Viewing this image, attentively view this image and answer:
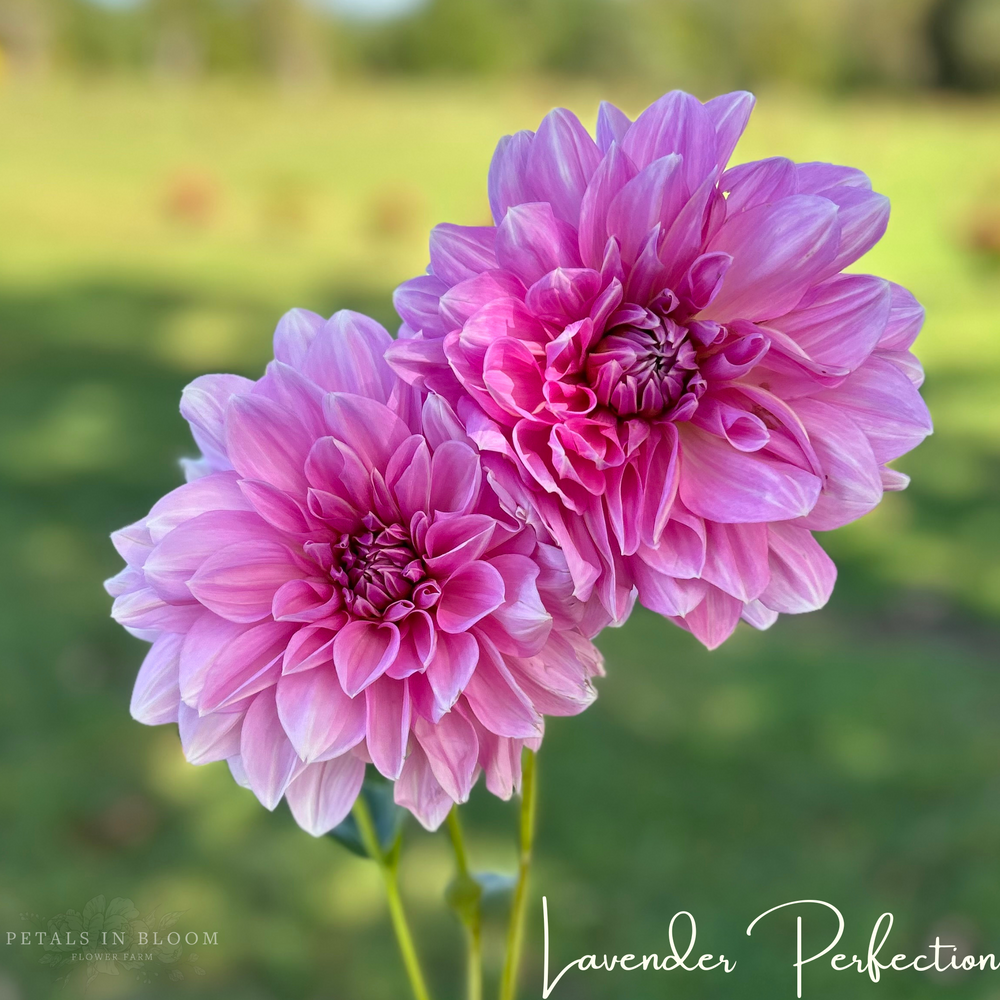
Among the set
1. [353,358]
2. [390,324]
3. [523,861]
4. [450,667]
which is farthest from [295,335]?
[390,324]

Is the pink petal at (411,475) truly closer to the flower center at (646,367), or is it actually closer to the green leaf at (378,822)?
the flower center at (646,367)

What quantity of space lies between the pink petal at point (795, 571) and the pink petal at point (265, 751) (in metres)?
0.18

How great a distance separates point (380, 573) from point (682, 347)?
0.14m

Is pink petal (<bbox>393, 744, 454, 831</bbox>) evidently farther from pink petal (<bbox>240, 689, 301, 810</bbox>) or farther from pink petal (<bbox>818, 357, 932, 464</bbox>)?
pink petal (<bbox>818, 357, 932, 464</bbox>)

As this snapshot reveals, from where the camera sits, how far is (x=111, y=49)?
194 centimetres

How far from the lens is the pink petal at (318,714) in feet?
1.07

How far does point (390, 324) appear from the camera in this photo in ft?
6.15

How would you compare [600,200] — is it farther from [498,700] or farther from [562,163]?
[498,700]

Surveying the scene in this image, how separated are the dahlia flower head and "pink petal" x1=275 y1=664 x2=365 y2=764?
9cm

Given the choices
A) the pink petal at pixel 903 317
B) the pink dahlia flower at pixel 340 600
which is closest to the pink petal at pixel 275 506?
the pink dahlia flower at pixel 340 600

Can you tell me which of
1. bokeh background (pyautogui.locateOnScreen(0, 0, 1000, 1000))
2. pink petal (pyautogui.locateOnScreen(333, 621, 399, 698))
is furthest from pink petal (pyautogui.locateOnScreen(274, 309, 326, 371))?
bokeh background (pyautogui.locateOnScreen(0, 0, 1000, 1000))

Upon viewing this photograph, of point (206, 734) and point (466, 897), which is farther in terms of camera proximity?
point (466, 897)

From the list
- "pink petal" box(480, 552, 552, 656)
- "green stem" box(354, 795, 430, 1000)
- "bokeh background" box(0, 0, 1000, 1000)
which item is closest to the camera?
"pink petal" box(480, 552, 552, 656)

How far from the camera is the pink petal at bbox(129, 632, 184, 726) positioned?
0.35m
